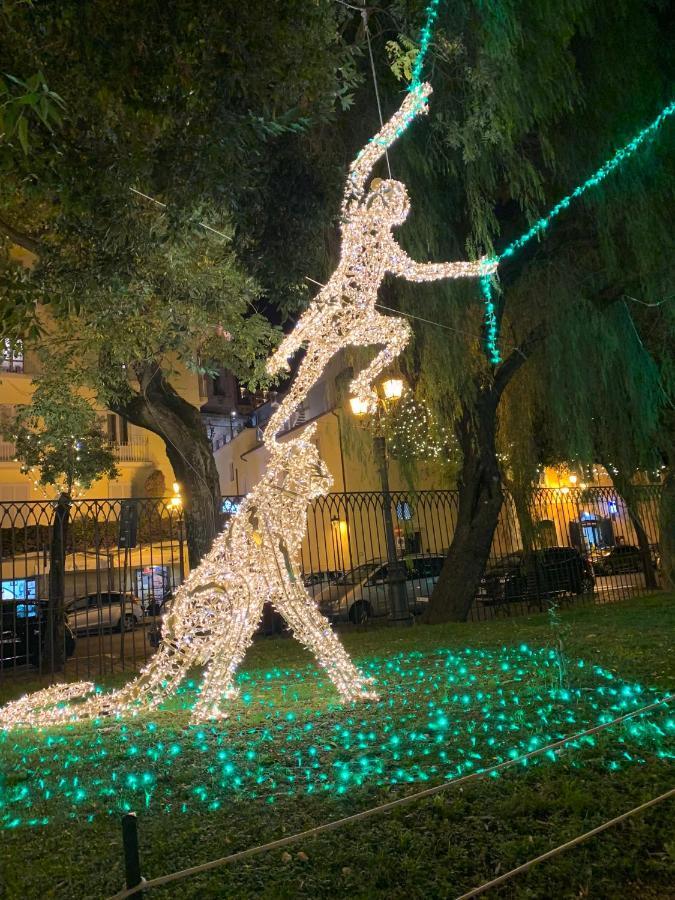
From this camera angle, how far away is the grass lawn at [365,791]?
251 centimetres

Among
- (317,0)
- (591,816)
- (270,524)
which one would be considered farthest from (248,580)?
(317,0)

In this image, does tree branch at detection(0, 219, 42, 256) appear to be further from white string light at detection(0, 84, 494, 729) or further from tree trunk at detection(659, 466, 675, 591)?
tree trunk at detection(659, 466, 675, 591)

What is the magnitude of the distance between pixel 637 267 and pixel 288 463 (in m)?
5.95

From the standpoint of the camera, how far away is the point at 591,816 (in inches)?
113

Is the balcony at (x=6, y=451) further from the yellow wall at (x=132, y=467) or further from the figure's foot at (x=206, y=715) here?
the figure's foot at (x=206, y=715)

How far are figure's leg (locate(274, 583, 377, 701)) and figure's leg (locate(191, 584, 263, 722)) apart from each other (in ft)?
0.72

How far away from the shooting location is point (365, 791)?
3.13m

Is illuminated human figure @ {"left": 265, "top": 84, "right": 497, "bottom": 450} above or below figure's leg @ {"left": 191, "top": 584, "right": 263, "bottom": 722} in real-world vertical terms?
above

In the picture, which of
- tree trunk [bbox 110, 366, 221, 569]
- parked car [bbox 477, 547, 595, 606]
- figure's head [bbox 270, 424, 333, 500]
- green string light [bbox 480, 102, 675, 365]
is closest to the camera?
figure's head [bbox 270, 424, 333, 500]

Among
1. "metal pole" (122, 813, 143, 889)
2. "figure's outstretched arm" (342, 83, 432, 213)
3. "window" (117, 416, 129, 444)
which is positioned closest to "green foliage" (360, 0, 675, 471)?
"figure's outstretched arm" (342, 83, 432, 213)

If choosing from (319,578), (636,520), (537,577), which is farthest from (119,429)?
(636,520)

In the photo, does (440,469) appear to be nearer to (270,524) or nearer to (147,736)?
(270,524)

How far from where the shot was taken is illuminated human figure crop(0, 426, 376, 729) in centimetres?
490

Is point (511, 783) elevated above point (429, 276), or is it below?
below
